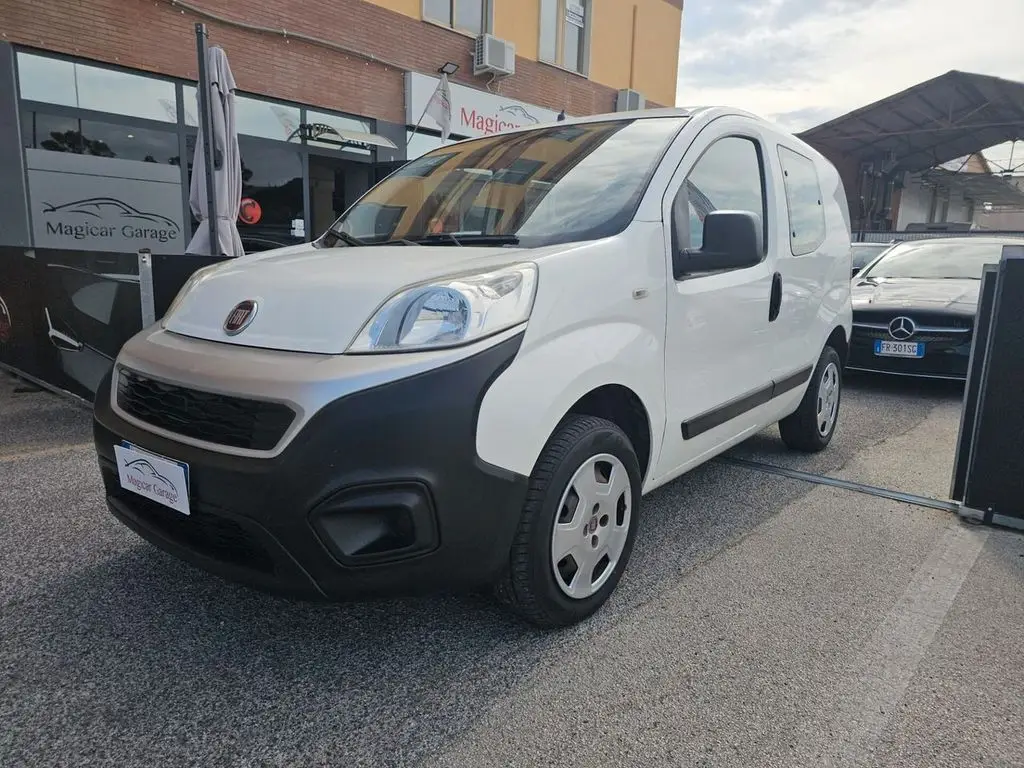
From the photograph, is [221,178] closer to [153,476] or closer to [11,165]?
[11,165]

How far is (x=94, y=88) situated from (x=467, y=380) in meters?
8.32

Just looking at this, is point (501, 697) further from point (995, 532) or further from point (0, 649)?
point (995, 532)

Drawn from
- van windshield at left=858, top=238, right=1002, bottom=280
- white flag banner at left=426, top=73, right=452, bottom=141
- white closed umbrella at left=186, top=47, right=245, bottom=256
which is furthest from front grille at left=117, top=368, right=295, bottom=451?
white flag banner at left=426, top=73, right=452, bottom=141

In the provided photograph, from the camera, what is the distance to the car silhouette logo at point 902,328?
6107 mm

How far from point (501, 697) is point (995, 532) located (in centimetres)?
254

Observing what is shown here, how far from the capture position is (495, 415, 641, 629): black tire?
2014 mm

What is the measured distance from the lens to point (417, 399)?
174 cm

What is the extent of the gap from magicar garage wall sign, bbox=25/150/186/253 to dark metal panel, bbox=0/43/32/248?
11cm

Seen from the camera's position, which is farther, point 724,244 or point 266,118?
point 266,118

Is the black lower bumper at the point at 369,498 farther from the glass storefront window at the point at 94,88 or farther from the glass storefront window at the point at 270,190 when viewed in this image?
the glass storefront window at the point at 270,190

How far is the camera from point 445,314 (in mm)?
1886

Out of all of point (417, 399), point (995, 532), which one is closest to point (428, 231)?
point (417, 399)

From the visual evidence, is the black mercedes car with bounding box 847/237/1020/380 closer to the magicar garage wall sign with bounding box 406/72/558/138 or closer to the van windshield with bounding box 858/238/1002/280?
the van windshield with bounding box 858/238/1002/280

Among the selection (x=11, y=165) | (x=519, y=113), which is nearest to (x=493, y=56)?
(x=519, y=113)
